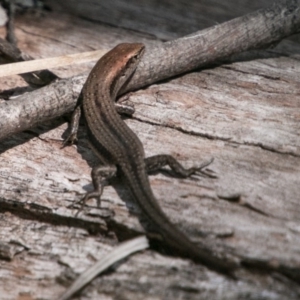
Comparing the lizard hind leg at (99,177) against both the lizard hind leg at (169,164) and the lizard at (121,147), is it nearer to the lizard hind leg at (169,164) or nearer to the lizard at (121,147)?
the lizard at (121,147)

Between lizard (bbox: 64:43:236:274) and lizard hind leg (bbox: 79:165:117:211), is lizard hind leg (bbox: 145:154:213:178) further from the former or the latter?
lizard hind leg (bbox: 79:165:117:211)

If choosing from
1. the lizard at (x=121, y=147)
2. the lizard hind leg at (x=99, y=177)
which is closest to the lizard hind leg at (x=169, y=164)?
the lizard at (x=121, y=147)

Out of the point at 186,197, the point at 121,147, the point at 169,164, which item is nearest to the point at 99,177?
the point at 121,147

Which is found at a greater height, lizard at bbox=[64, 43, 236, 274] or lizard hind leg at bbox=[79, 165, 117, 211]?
lizard at bbox=[64, 43, 236, 274]

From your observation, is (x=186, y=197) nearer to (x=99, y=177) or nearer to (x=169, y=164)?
(x=169, y=164)

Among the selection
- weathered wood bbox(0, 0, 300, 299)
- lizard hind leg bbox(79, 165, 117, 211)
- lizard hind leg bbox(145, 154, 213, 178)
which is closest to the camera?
weathered wood bbox(0, 0, 300, 299)

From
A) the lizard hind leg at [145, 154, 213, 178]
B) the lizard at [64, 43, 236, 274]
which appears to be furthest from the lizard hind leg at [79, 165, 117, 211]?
the lizard hind leg at [145, 154, 213, 178]
